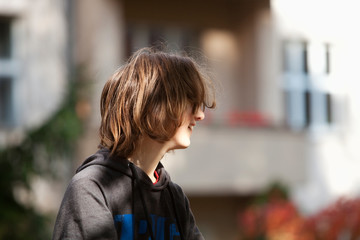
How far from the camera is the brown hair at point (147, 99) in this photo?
2.43 metres

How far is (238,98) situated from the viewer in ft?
51.9

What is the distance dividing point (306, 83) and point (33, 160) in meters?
7.71

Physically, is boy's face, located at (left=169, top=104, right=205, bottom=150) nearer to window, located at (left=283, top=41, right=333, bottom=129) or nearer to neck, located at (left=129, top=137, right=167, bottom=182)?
neck, located at (left=129, top=137, right=167, bottom=182)

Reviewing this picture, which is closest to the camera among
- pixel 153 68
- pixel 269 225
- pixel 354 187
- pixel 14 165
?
pixel 153 68

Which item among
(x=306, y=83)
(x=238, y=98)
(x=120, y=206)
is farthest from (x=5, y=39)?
(x=120, y=206)

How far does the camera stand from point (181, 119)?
97.4 inches

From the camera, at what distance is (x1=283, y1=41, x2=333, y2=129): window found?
52.3ft

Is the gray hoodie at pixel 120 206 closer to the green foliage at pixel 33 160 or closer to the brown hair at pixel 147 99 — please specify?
the brown hair at pixel 147 99

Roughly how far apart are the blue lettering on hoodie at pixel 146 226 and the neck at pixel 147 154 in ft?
0.55

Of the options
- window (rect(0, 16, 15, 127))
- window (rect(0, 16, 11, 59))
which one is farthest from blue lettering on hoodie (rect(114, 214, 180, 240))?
window (rect(0, 16, 11, 59))

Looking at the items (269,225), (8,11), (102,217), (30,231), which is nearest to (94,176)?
(102,217)

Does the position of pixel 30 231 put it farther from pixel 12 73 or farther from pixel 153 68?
pixel 153 68

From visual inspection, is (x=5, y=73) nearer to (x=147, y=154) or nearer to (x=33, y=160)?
(x=33, y=160)

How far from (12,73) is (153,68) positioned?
11.8m
